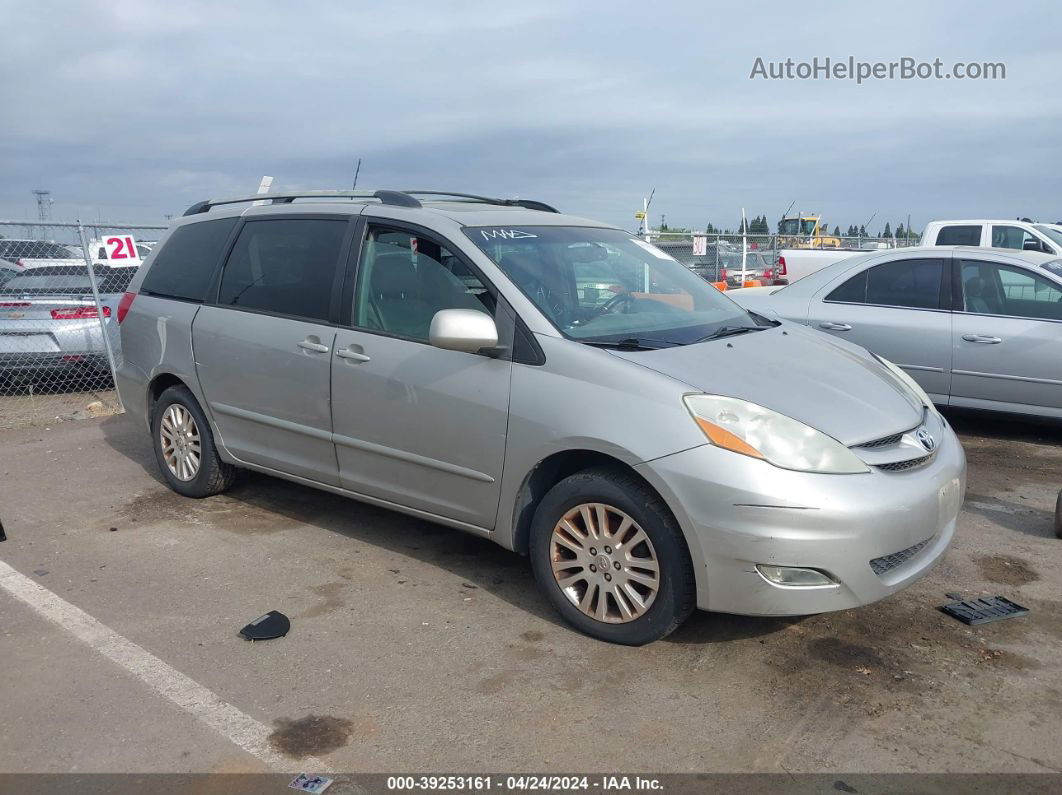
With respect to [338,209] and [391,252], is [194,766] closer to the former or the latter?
[391,252]

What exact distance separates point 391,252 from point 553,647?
6.98 ft

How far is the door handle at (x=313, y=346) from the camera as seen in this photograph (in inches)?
189

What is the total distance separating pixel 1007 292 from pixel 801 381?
174 inches

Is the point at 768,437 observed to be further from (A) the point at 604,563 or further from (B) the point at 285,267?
(B) the point at 285,267

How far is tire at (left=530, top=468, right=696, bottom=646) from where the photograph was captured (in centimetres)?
365

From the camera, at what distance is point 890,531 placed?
11.6 ft

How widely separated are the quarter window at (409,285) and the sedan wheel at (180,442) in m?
1.74

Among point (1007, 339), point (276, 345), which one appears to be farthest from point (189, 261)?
point (1007, 339)

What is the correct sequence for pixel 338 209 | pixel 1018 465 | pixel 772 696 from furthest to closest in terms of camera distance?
pixel 1018 465
pixel 338 209
pixel 772 696

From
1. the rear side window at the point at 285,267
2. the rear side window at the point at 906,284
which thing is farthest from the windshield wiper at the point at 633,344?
the rear side window at the point at 906,284

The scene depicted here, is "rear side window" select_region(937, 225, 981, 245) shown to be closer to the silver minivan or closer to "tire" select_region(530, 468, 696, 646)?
the silver minivan

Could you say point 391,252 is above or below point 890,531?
above

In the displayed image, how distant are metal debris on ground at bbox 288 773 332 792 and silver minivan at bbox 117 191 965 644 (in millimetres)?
1331

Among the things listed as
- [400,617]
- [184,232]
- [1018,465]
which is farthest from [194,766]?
[1018,465]
